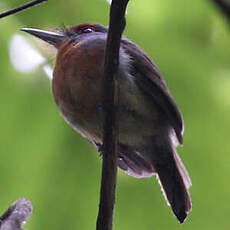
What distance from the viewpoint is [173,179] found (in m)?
2.68

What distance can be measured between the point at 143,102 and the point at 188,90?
0.50 meters

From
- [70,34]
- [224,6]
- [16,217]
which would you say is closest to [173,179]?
[70,34]

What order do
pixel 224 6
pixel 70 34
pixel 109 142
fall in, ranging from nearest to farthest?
pixel 224 6 → pixel 109 142 → pixel 70 34

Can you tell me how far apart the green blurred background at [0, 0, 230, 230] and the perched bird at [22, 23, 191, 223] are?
0.27 feet

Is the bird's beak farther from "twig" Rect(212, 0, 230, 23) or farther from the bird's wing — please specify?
"twig" Rect(212, 0, 230, 23)

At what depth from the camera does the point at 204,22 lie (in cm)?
180

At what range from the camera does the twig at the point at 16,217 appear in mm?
1288

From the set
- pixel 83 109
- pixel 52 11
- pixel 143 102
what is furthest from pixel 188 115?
pixel 52 11

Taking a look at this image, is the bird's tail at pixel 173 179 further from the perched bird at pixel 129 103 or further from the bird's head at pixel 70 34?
the bird's head at pixel 70 34

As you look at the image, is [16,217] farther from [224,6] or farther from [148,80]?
[148,80]

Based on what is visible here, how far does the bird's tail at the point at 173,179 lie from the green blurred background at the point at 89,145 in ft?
0.17

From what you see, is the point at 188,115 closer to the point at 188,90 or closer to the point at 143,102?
the point at 188,90

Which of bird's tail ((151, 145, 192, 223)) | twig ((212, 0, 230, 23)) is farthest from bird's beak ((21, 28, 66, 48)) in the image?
twig ((212, 0, 230, 23))

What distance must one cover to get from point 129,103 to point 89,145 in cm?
28
